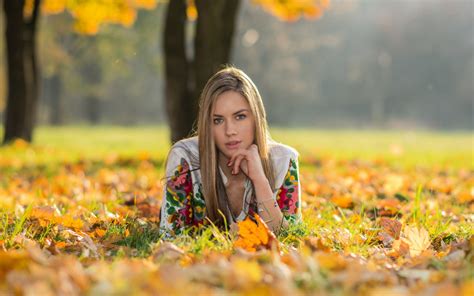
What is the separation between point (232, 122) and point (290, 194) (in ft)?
1.93

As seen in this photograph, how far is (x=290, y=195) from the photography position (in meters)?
4.03

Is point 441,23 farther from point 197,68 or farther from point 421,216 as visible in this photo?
point 421,216

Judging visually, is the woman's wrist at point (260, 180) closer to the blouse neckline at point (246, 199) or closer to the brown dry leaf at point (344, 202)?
the blouse neckline at point (246, 199)

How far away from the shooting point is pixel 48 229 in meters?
3.69

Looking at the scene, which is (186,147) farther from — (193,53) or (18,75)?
(18,75)

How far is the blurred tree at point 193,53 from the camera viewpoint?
8609 mm

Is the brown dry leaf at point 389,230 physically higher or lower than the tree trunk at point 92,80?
higher

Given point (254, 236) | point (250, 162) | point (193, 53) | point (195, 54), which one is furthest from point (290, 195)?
point (193, 53)

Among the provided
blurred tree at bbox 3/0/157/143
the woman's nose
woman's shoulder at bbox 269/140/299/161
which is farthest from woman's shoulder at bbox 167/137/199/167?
blurred tree at bbox 3/0/157/143

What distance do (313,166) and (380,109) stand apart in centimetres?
4291

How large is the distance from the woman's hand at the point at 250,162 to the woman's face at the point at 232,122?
0.08 m

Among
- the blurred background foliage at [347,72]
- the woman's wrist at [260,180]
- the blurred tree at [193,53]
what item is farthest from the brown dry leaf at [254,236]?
the blurred background foliage at [347,72]

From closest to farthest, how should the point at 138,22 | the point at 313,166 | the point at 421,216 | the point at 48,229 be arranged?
1. the point at 48,229
2. the point at 421,216
3. the point at 313,166
4. the point at 138,22

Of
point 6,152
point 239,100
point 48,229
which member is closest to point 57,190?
point 48,229
